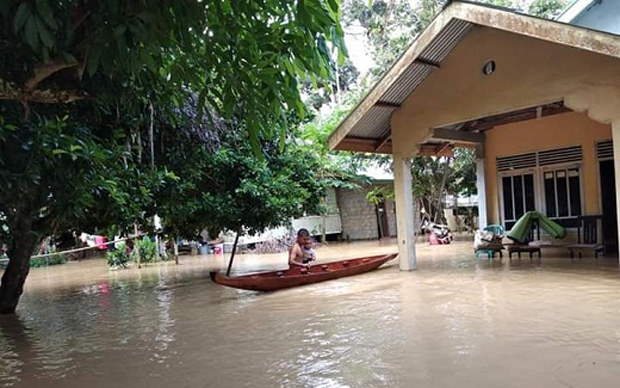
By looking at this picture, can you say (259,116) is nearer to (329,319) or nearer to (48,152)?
A: (48,152)

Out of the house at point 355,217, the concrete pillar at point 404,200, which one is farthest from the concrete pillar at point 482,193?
the house at point 355,217

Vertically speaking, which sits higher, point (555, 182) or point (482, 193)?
point (555, 182)

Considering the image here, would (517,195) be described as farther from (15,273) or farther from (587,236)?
(15,273)

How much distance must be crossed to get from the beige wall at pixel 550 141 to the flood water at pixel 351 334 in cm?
188

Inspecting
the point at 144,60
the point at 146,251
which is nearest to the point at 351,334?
the point at 144,60

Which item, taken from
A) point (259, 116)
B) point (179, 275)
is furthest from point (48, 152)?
point (179, 275)

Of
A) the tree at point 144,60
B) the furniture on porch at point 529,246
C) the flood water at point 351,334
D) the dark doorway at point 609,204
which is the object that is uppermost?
the tree at point 144,60

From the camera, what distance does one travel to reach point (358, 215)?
25688mm

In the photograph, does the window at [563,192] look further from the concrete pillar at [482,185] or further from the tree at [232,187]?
the tree at [232,187]

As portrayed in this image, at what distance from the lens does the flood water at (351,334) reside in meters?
4.50

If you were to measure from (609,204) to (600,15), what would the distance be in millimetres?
4313

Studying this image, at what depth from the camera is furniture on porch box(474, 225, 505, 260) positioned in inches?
466

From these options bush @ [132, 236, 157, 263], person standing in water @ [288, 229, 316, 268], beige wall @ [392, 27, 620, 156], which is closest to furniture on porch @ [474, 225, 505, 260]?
beige wall @ [392, 27, 620, 156]

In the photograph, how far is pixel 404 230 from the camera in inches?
418
